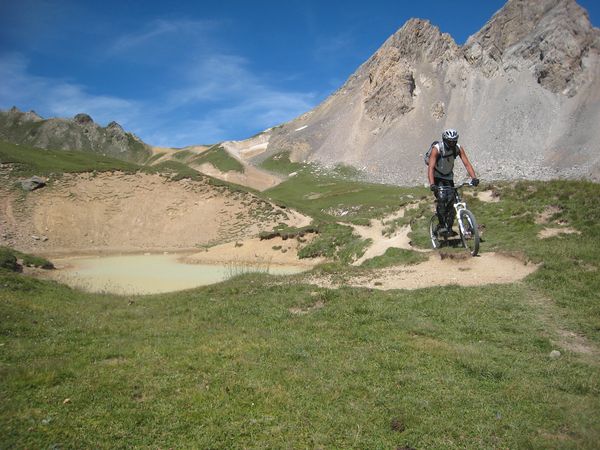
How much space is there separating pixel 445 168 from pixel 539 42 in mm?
97981

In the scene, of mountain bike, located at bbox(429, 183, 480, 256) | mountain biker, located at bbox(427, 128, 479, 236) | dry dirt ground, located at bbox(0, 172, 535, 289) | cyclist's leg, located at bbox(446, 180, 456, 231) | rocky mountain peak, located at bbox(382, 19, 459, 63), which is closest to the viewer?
mountain bike, located at bbox(429, 183, 480, 256)

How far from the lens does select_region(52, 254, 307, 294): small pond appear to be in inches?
886

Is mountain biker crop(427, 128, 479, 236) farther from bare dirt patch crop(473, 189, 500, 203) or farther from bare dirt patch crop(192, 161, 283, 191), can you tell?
bare dirt patch crop(192, 161, 283, 191)

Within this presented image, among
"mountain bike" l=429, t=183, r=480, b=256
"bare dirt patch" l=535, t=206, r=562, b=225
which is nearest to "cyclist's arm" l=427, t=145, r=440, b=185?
"mountain bike" l=429, t=183, r=480, b=256

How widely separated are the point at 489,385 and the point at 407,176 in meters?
85.4

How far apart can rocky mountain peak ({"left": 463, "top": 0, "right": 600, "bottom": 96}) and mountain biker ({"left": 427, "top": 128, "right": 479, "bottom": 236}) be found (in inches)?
3459

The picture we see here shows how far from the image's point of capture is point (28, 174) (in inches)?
1934

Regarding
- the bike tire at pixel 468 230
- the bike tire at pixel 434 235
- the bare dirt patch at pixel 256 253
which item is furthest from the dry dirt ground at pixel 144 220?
the bike tire at pixel 468 230

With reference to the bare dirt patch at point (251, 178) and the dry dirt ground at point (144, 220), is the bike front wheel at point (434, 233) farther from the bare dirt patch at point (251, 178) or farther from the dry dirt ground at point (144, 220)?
the bare dirt patch at point (251, 178)

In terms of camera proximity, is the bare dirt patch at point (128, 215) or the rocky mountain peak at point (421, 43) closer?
the bare dirt patch at point (128, 215)

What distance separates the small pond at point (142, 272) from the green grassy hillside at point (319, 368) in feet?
29.4

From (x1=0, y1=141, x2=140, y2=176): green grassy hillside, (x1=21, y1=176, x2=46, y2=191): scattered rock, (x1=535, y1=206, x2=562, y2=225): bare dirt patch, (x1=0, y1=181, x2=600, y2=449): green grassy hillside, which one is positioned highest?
(x1=0, y1=141, x2=140, y2=176): green grassy hillside

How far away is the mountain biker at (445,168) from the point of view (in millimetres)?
15148

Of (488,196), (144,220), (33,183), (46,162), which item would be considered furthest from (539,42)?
(33,183)
